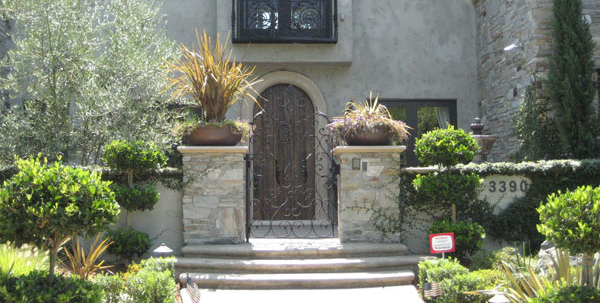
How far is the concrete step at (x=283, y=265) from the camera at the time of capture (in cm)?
727

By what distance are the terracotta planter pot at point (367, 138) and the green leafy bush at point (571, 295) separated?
12.6 ft

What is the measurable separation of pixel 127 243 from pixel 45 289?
299 centimetres

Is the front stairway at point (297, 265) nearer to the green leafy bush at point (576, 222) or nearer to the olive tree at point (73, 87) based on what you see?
the green leafy bush at point (576, 222)

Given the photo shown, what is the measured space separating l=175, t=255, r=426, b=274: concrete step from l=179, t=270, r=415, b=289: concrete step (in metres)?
0.20

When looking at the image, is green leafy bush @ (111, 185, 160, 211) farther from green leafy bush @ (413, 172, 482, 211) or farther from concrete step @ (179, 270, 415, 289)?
green leafy bush @ (413, 172, 482, 211)

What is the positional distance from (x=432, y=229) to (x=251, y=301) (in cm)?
293

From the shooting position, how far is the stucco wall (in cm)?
1224

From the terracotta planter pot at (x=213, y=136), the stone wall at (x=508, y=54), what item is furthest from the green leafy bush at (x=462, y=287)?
the stone wall at (x=508, y=54)

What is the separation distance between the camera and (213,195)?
26.4ft

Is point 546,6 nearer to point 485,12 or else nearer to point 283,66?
point 485,12

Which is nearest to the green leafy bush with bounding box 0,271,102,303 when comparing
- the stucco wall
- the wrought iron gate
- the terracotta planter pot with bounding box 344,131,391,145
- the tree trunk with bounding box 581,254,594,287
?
the tree trunk with bounding box 581,254,594,287

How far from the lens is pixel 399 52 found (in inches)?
490

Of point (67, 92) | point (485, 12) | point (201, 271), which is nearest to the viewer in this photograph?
point (201, 271)

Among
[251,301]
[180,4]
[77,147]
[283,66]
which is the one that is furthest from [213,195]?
[180,4]
